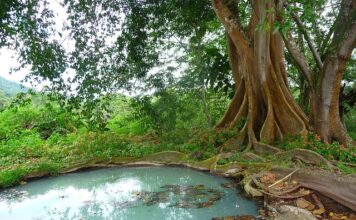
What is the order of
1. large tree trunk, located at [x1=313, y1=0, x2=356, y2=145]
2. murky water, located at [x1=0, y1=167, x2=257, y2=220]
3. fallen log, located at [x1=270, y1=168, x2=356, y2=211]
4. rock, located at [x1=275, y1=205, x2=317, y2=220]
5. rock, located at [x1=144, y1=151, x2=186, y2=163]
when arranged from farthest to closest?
1. rock, located at [x1=144, y1=151, x2=186, y2=163]
2. large tree trunk, located at [x1=313, y1=0, x2=356, y2=145]
3. murky water, located at [x1=0, y1=167, x2=257, y2=220]
4. fallen log, located at [x1=270, y1=168, x2=356, y2=211]
5. rock, located at [x1=275, y1=205, x2=317, y2=220]

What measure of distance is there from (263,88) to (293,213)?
4.43m

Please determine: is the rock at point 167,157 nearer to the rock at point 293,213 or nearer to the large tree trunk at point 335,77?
the large tree trunk at point 335,77

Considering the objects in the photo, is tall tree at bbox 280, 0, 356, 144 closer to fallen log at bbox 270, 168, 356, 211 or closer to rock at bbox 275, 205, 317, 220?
fallen log at bbox 270, 168, 356, 211

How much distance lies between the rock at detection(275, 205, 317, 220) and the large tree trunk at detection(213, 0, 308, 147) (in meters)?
3.38

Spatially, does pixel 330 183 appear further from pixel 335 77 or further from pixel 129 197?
pixel 129 197

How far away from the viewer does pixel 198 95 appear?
13.0m

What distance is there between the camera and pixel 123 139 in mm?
12094

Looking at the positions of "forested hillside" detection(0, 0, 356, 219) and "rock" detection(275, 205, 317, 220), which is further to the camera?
"forested hillside" detection(0, 0, 356, 219)

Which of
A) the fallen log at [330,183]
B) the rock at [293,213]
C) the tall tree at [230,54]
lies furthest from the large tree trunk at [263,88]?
the rock at [293,213]

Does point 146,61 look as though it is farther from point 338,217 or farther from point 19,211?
point 338,217

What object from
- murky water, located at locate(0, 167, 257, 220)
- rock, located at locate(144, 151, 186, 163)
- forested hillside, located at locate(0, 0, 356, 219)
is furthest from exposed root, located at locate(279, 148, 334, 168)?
rock, located at locate(144, 151, 186, 163)

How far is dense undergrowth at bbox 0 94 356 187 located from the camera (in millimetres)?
8453

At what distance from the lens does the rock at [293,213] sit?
4.90 metres

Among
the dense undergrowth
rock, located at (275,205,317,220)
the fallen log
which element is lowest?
rock, located at (275,205,317,220)
